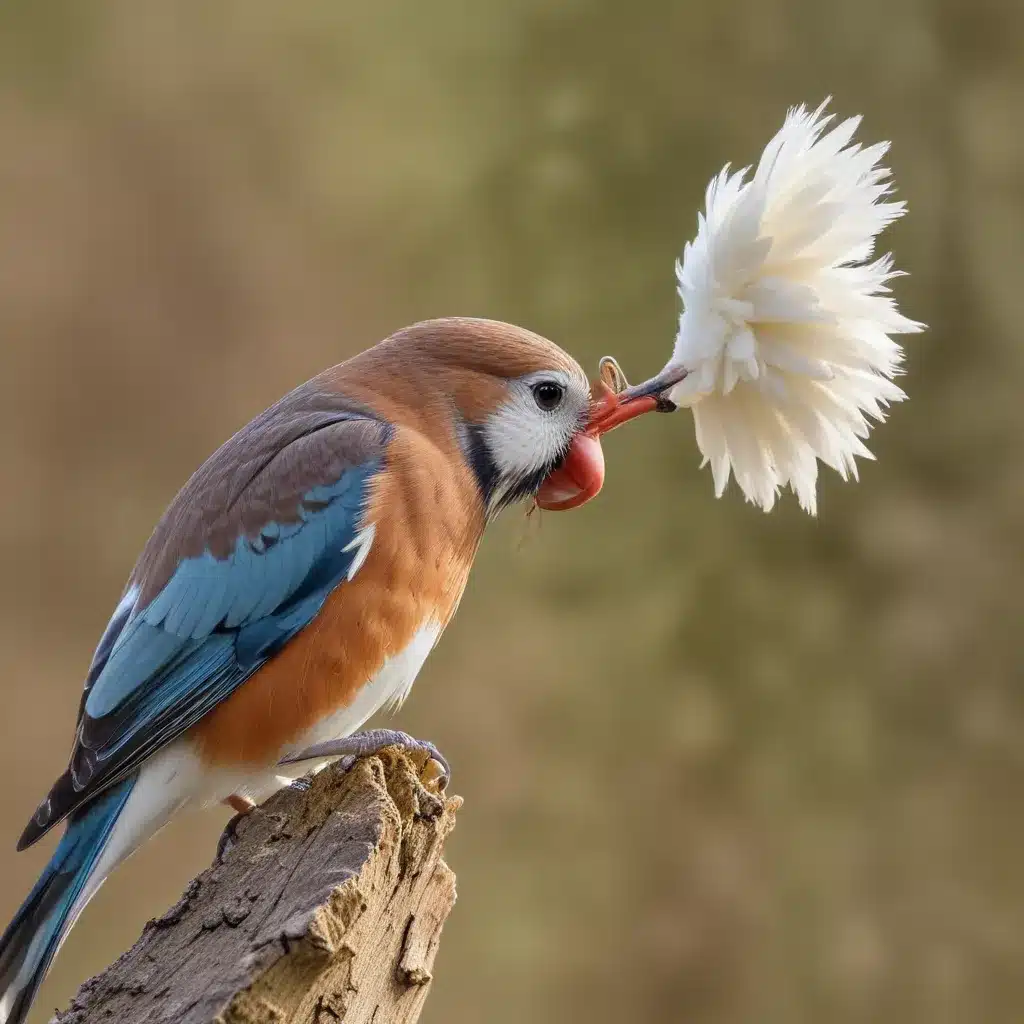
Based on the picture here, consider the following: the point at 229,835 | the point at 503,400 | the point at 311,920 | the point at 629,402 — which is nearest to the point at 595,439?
the point at 629,402

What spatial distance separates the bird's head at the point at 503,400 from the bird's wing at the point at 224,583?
0.19 metres

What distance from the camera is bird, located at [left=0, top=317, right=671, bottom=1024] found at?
2.70 metres

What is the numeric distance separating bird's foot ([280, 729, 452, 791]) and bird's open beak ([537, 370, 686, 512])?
83 centimetres

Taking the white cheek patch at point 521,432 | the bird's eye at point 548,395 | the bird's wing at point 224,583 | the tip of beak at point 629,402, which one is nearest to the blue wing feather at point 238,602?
the bird's wing at point 224,583

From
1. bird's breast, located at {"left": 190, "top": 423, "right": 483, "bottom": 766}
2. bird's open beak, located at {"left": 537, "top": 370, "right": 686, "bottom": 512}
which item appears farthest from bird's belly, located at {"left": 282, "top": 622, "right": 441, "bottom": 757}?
bird's open beak, located at {"left": 537, "top": 370, "right": 686, "bottom": 512}

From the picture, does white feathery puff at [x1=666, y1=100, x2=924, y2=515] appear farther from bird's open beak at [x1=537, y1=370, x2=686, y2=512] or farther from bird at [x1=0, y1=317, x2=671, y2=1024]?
bird at [x1=0, y1=317, x2=671, y2=1024]

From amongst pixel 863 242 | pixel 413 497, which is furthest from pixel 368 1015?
pixel 863 242

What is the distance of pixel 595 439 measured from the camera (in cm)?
321

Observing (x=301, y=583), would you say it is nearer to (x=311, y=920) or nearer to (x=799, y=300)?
(x=311, y=920)

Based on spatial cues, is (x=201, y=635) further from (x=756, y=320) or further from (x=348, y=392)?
(x=756, y=320)

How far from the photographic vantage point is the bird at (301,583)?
2.70 metres

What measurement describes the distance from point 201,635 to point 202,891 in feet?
1.99

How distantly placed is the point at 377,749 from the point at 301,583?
431 mm

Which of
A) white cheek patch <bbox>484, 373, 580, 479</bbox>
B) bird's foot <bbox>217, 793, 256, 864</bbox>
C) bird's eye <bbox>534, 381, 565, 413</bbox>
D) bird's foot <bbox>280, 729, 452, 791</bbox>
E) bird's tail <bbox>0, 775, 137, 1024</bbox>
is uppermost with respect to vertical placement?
bird's eye <bbox>534, 381, 565, 413</bbox>
